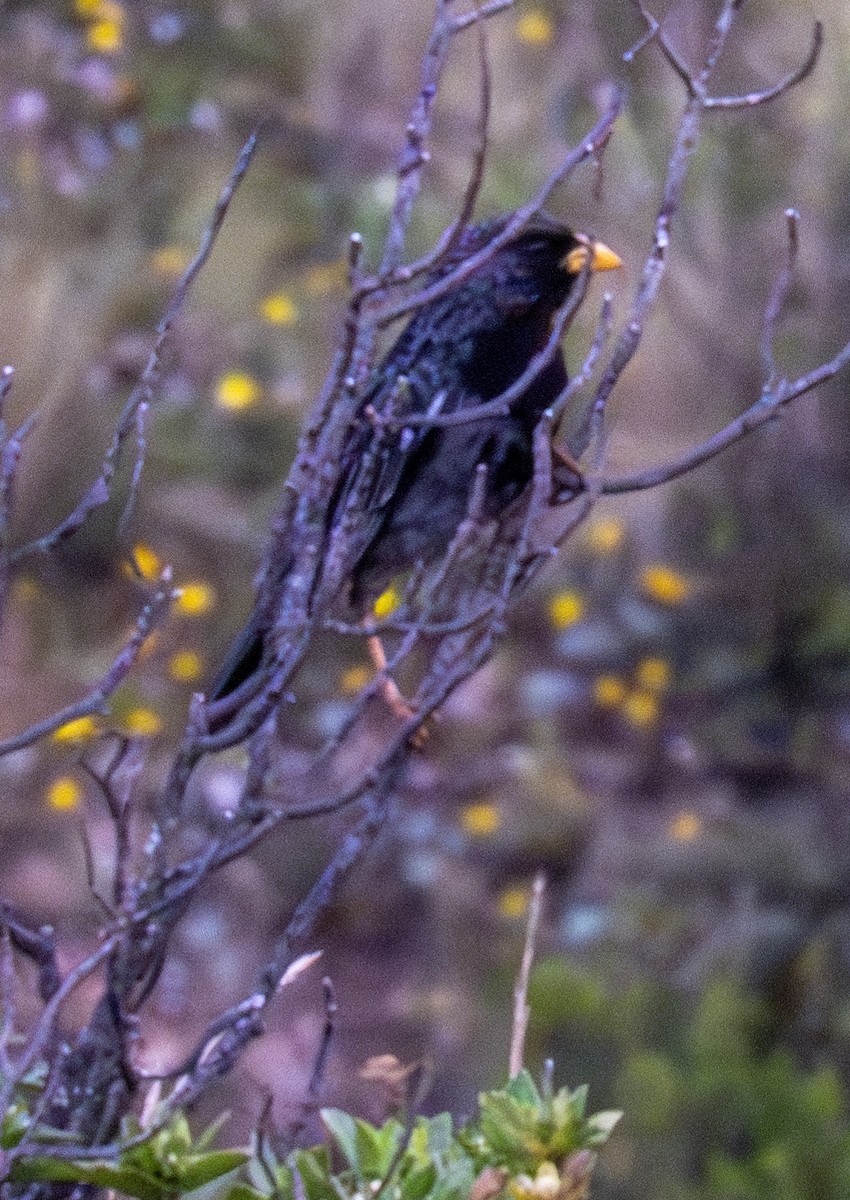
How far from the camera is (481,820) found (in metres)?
4.65

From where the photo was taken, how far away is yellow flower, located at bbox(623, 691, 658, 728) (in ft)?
16.3

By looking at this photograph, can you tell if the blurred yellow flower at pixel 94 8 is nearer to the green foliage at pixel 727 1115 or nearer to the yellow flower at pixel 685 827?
the yellow flower at pixel 685 827

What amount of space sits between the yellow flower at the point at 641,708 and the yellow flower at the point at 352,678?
89 centimetres

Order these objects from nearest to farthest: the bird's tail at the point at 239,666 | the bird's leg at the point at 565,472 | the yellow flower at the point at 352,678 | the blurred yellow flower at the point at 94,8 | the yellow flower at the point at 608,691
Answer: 1. the bird's tail at the point at 239,666
2. the bird's leg at the point at 565,472
3. the yellow flower at the point at 352,678
4. the blurred yellow flower at the point at 94,8
5. the yellow flower at the point at 608,691

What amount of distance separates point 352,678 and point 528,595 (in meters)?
0.63

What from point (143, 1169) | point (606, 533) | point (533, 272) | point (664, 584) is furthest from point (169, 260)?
point (143, 1169)

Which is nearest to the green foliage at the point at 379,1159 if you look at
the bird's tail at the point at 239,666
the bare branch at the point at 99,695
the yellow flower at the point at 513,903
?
the bare branch at the point at 99,695

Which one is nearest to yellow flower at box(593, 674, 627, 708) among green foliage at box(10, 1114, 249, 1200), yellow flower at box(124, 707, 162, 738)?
yellow flower at box(124, 707, 162, 738)

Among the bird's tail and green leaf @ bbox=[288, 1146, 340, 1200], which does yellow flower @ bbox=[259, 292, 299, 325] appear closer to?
the bird's tail

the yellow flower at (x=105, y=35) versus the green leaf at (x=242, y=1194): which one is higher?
the yellow flower at (x=105, y=35)

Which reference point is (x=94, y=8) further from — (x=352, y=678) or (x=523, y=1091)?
(x=523, y=1091)

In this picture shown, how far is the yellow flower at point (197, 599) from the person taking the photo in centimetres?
464

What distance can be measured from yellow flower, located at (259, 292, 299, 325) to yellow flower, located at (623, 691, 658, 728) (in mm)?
1689

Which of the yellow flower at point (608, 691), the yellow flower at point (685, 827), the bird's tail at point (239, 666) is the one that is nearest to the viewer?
the bird's tail at point (239, 666)
